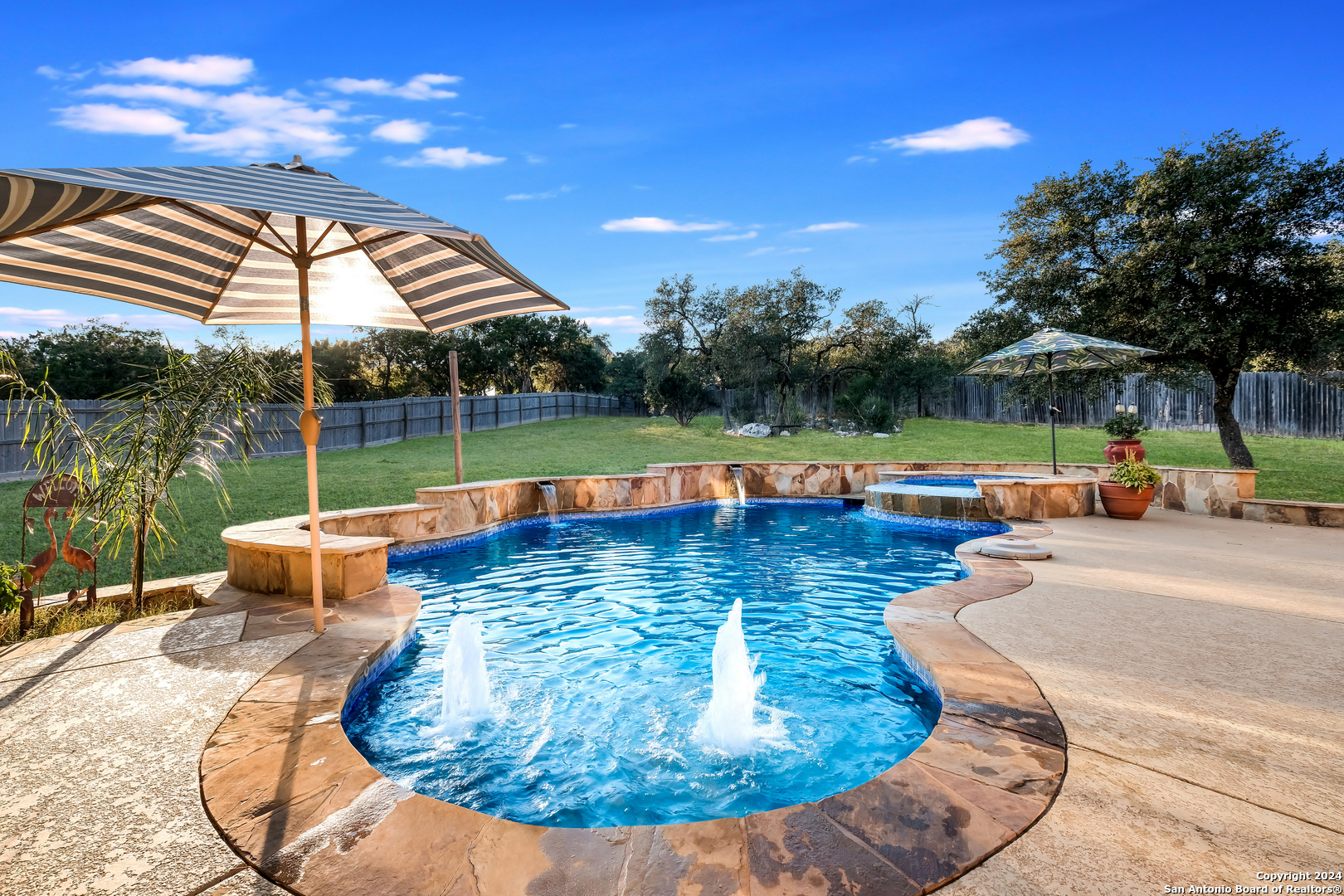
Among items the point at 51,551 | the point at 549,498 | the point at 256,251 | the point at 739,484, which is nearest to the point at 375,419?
the point at 549,498

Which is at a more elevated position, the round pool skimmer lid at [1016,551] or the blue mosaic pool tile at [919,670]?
the round pool skimmer lid at [1016,551]

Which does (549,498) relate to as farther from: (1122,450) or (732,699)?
(1122,450)

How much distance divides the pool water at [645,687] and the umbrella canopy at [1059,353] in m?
4.15

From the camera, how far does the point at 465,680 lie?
129 inches

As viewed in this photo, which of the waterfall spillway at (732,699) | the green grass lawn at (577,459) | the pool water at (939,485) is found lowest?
the waterfall spillway at (732,699)

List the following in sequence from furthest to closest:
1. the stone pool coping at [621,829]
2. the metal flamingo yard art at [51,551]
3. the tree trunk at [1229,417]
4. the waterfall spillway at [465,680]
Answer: the tree trunk at [1229,417], the metal flamingo yard art at [51,551], the waterfall spillway at [465,680], the stone pool coping at [621,829]

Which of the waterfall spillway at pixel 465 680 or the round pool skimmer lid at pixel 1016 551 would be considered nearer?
the waterfall spillway at pixel 465 680

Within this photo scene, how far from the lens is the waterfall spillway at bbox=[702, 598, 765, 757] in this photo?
9.07 feet

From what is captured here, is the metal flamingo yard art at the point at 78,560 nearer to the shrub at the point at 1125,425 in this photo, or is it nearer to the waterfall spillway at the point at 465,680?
the waterfall spillway at the point at 465,680

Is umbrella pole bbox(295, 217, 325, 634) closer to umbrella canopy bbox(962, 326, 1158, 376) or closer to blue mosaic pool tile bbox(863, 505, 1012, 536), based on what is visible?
blue mosaic pool tile bbox(863, 505, 1012, 536)

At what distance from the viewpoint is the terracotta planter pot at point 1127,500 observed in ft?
24.8

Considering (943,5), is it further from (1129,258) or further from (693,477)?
(693,477)

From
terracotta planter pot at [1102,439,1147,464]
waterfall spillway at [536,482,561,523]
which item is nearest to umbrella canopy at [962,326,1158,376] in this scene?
terracotta planter pot at [1102,439,1147,464]

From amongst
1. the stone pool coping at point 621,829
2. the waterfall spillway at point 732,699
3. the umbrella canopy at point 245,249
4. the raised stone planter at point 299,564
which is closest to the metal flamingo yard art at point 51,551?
the raised stone planter at point 299,564
